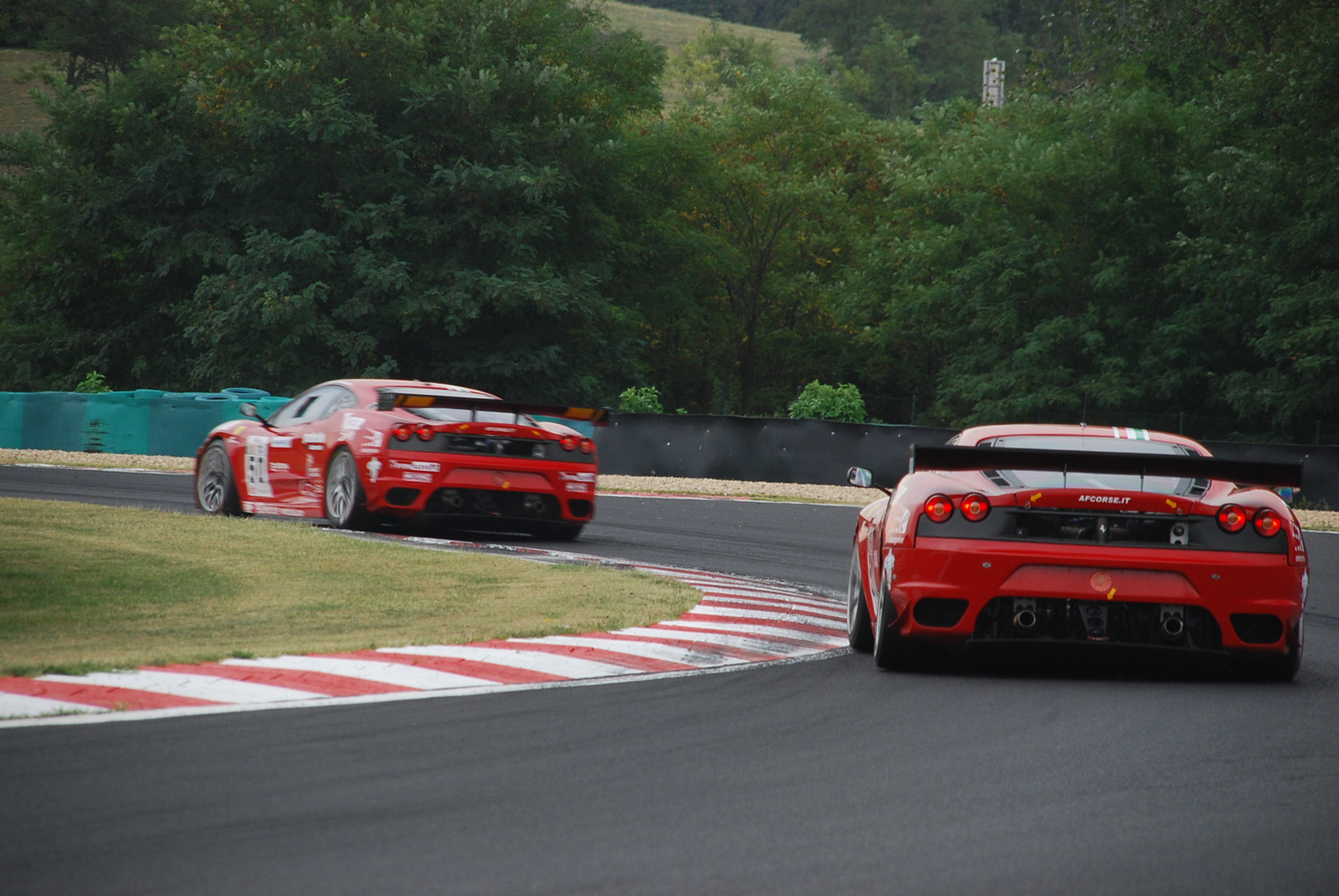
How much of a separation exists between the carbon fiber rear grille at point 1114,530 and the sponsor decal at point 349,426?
675 cm

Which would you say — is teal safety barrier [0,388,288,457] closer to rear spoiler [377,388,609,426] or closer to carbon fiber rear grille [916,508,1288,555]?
rear spoiler [377,388,609,426]

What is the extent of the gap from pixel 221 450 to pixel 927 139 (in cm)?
4192

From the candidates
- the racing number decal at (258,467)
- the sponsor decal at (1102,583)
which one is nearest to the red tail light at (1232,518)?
the sponsor decal at (1102,583)

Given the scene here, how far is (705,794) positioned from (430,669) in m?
2.30

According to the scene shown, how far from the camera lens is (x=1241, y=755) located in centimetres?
524

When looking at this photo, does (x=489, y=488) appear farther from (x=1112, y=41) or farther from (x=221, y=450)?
(x=1112, y=41)

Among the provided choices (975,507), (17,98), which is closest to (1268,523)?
(975,507)

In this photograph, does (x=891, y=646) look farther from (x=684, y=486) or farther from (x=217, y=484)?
(x=684, y=486)

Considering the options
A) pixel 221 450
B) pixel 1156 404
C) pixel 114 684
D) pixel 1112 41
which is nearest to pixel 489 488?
pixel 221 450

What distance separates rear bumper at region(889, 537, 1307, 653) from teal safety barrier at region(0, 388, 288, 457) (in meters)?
20.7

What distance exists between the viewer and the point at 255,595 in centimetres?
873

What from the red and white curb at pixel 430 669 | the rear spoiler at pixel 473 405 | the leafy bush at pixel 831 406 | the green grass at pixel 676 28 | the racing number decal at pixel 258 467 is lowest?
the red and white curb at pixel 430 669

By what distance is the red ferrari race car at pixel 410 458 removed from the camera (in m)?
12.0

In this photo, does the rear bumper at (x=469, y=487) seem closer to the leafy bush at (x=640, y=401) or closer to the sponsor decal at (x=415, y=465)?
the sponsor decal at (x=415, y=465)
